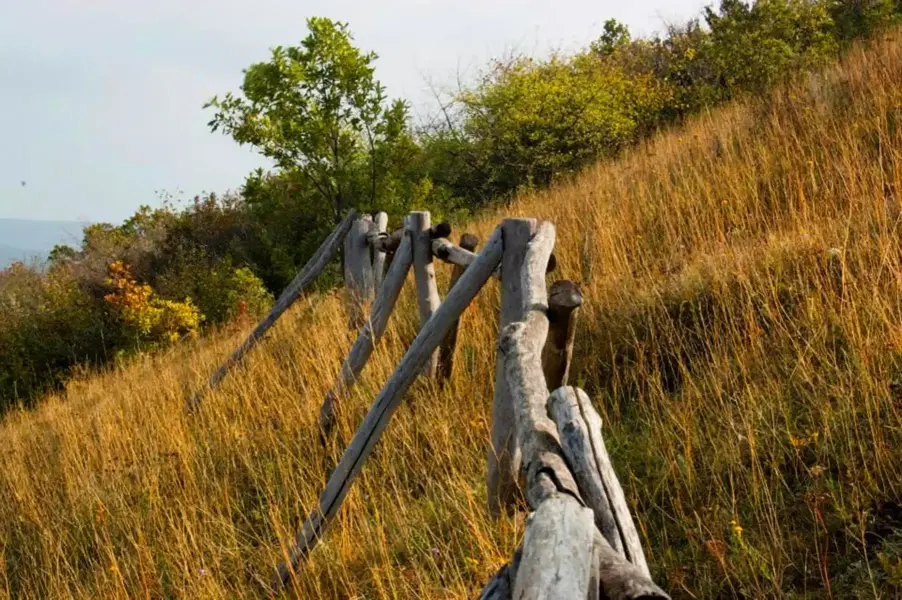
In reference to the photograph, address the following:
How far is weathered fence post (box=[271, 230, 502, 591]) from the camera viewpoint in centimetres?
328

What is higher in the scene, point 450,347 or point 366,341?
point 366,341

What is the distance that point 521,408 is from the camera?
2320 mm

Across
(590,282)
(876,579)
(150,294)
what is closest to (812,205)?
(590,282)

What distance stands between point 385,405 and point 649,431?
4.43ft

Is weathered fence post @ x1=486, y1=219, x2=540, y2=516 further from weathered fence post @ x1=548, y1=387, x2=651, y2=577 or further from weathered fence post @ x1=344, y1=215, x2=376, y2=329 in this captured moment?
weathered fence post @ x1=344, y1=215, x2=376, y2=329

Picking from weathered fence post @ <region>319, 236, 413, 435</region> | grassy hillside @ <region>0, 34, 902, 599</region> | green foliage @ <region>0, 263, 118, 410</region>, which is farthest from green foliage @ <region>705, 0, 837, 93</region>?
green foliage @ <region>0, 263, 118, 410</region>

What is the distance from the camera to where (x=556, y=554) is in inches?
53.4

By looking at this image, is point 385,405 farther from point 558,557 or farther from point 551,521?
point 558,557

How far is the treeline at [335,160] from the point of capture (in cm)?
901

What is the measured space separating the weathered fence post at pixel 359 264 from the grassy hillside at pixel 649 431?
45 centimetres

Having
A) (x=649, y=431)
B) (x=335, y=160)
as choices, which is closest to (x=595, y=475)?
(x=649, y=431)

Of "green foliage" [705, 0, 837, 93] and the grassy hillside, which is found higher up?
"green foliage" [705, 0, 837, 93]

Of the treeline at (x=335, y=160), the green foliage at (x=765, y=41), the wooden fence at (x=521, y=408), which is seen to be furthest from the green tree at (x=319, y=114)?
the green foliage at (x=765, y=41)

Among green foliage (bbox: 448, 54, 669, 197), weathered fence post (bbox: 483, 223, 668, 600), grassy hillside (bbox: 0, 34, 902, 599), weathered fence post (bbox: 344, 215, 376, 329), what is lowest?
grassy hillside (bbox: 0, 34, 902, 599)
